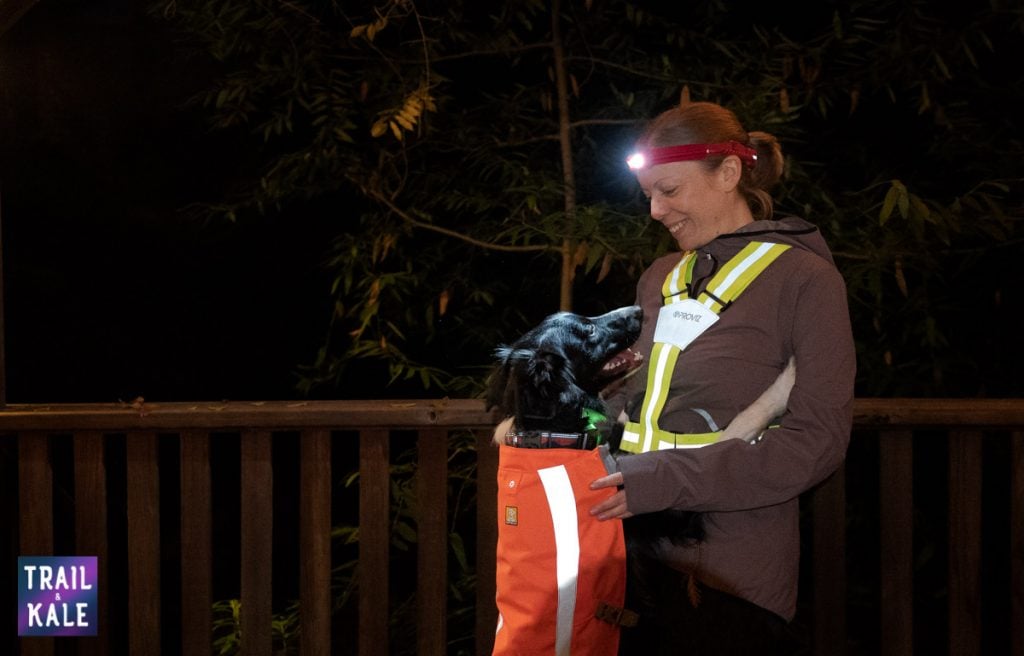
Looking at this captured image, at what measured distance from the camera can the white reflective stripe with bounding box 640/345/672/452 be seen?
1.50 meters

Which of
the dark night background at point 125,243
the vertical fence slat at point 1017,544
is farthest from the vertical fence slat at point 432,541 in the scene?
the dark night background at point 125,243

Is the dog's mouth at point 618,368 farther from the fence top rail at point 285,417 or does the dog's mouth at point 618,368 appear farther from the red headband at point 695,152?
the fence top rail at point 285,417

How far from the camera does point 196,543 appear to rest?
2611mm

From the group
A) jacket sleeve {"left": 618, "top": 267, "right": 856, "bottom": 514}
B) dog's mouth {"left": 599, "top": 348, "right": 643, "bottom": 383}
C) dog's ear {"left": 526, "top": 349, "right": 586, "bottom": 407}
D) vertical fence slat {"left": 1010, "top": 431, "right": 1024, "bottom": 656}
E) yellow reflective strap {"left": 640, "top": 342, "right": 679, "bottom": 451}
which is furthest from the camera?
vertical fence slat {"left": 1010, "top": 431, "right": 1024, "bottom": 656}

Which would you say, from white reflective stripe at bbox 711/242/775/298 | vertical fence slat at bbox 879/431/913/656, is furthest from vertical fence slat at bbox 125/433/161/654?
vertical fence slat at bbox 879/431/913/656

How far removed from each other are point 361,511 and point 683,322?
143 centimetres

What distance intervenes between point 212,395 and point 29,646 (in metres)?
2.21

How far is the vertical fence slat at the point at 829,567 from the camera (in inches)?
99.7

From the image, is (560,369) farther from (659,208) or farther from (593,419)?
(659,208)

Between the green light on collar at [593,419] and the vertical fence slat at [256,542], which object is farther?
the vertical fence slat at [256,542]

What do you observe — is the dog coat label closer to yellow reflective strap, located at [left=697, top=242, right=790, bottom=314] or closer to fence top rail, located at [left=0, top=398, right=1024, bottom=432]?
yellow reflective strap, located at [left=697, top=242, right=790, bottom=314]

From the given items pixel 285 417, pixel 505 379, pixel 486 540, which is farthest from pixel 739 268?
pixel 285 417

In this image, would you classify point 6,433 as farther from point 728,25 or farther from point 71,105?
point 728,25

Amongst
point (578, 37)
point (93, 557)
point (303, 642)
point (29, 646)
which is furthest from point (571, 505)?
point (578, 37)
